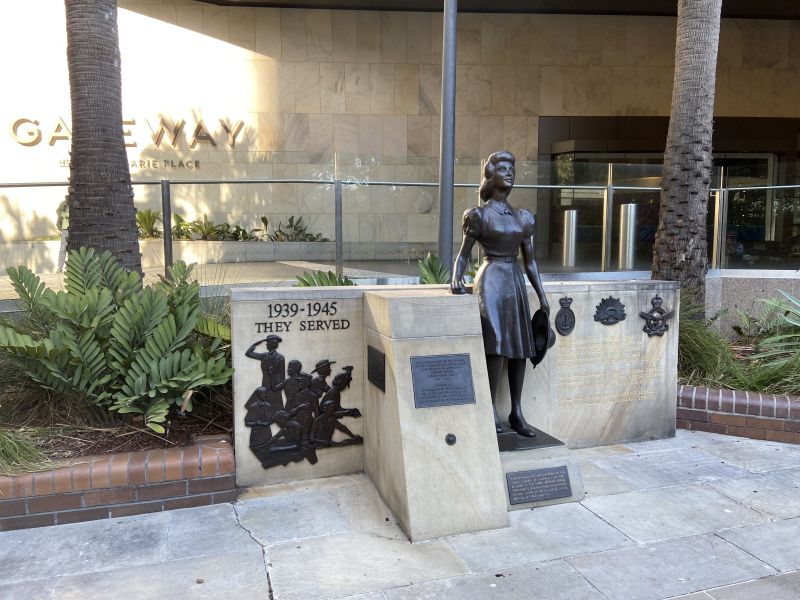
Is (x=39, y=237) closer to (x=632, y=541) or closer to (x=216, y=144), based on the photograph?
(x=632, y=541)

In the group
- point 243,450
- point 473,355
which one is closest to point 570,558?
point 473,355

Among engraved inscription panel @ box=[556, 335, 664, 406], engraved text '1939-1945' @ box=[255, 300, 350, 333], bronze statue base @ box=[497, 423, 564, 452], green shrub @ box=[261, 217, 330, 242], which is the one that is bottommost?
bronze statue base @ box=[497, 423, 564, 452]

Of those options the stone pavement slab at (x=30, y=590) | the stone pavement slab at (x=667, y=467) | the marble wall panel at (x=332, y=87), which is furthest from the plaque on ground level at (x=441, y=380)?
the marble wall panel at (x=332, y=87)

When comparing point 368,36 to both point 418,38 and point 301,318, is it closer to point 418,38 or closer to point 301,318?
point 418,38

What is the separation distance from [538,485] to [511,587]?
110cm

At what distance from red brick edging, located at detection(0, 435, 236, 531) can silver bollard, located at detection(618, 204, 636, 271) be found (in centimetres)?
813

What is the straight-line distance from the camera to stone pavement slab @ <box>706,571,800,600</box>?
3184 millimetres

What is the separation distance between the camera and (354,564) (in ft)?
11.6

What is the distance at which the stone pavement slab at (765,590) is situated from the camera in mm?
3184

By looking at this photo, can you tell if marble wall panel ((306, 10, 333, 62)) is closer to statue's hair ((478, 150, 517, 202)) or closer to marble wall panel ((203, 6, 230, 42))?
marble wall panel ((203, 6, 230, 42))

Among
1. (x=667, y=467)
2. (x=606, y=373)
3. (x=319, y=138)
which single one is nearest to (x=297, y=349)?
(x=606, y=373)

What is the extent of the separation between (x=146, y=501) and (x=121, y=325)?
1.27m

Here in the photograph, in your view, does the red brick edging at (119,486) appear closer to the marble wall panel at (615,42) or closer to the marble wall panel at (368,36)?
the marble wall panel at (368,36)

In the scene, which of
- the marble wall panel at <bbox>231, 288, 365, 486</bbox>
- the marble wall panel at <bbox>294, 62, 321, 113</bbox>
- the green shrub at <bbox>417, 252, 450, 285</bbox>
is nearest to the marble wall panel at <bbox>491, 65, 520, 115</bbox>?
the marble wall panel at <bbox>294, 62, 321, 113</bbox>
